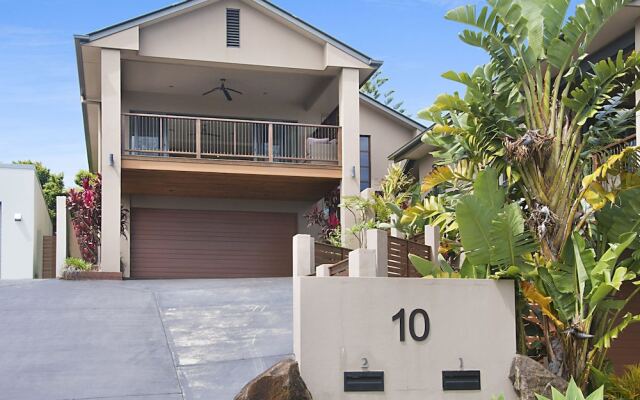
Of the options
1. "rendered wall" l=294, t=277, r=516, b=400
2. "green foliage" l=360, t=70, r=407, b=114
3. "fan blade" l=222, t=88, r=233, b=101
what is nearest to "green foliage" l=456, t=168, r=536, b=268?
"rendered wall" l=294, t=277, r=516, b=400

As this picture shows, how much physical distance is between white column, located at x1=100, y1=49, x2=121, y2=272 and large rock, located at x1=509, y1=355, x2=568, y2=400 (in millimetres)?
11465

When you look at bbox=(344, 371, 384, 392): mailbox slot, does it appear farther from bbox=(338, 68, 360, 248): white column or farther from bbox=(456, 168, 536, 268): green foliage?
bbox=(338, 68, 360, 248): white column

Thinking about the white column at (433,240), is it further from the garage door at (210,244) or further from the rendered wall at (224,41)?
the garage door at (210,244)

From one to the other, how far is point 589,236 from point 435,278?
2662 mm

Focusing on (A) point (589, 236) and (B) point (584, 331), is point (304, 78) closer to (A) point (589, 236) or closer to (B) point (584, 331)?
(A) point (589, 236)

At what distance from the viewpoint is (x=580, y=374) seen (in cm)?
1003

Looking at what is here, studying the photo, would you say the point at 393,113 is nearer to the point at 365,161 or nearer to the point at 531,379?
the point at 365,161

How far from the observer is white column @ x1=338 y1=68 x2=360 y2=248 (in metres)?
20.5

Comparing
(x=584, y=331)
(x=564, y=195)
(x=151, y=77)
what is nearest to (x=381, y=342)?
(x=584, y=331)

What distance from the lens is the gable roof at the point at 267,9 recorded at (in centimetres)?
1889

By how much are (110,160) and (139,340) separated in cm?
802

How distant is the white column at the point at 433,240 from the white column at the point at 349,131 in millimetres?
7797

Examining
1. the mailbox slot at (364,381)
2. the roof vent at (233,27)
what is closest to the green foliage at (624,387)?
the mailbox slot at (364,381)

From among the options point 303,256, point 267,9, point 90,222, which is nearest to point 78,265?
point 90,222
